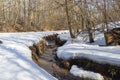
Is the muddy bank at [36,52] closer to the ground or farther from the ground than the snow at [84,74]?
farther from the ground

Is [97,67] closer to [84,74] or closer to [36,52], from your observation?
[84,74]

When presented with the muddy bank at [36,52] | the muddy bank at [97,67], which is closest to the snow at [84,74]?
the muddy bank at [97,67]

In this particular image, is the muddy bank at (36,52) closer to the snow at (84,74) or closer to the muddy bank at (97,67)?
the muddy bank at (97,67)

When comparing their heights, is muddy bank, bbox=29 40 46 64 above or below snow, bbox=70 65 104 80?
above

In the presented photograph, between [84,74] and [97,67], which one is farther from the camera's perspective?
[97,67]

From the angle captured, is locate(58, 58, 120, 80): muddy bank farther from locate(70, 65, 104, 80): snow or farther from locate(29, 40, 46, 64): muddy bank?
locate(29, 40, 46, 64): muddy bank

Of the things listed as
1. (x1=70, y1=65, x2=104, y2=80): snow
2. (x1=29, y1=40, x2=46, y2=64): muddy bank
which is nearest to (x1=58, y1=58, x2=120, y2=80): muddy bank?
(x1=70, y1=65, x2=104, y2=80): snow

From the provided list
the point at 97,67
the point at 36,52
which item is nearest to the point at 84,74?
the point at 97,67

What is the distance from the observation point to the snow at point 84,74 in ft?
35.7

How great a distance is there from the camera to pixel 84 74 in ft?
37.6

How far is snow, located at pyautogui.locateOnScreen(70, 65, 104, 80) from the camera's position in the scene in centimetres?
1087

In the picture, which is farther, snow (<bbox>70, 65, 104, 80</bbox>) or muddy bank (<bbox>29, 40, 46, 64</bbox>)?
muddy bank (<bbox>29, 40, 46, 64</bbox>)

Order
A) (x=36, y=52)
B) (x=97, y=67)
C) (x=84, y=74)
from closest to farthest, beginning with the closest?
(x=84, y=74)
(x=97, y=67)
(x=36, y=52)

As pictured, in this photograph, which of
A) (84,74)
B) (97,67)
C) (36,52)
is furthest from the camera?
(36,52)
